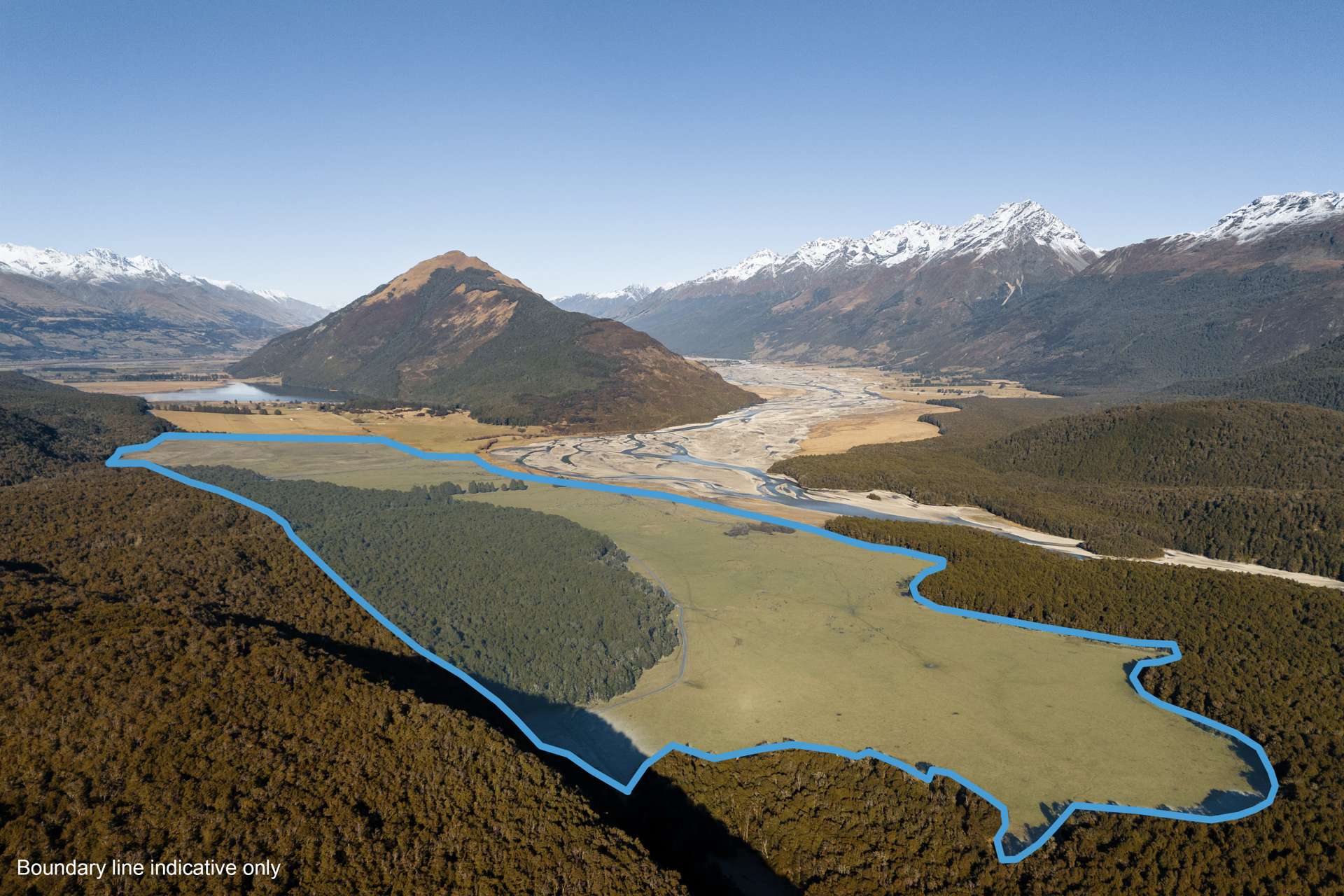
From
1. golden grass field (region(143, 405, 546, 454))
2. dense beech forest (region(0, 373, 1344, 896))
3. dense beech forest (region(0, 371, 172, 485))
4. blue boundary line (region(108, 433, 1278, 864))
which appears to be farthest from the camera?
golden grass field (region(143, 405, 546, 454))

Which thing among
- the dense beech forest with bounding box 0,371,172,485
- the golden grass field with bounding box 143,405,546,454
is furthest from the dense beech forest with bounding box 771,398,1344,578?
the dense beech forest with bounding box 0,371,172,485

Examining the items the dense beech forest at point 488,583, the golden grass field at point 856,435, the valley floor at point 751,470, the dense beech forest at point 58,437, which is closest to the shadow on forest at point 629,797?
the dense beech forest at point 488,583

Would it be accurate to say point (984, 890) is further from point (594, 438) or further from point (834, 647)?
point (594, 438)

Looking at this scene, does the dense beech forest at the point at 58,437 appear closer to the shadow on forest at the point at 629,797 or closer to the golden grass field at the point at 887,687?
the golden grass field at the point at 887,687

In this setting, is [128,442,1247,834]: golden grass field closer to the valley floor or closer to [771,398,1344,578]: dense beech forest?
the valley floor

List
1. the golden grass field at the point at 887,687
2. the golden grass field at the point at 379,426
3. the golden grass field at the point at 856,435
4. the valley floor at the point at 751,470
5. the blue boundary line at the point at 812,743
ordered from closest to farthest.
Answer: the blue boundary line at the point at 812,743 < the golden grass field at the point at 887,687 < the golden grass field at the point at 379,426 < the valley floor at the point at 751,470 < the golden grass field at the point at 856,435

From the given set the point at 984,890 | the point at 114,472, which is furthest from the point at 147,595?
the point at 984,890
